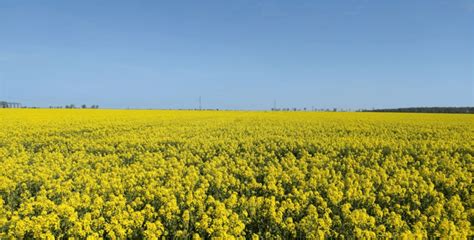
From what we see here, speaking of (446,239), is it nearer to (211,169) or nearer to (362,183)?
(362,183)

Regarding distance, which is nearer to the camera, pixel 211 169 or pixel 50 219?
pixel 50 219

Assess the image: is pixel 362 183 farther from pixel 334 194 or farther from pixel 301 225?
pixel 301 225

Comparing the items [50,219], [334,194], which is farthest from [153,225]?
[334,194]

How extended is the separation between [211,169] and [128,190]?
248 centimetres

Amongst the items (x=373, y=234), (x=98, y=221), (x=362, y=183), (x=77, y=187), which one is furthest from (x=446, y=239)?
(x=77, y=187)

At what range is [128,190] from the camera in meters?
7.28

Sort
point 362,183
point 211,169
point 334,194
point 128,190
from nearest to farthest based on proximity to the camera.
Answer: point 334,194 < point 128,190 < point 362,183 < point 211,169

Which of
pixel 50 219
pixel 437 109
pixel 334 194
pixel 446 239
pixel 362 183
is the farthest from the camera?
pixel 437 109

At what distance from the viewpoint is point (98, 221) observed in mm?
5316

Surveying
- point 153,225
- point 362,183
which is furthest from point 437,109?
point 153,225

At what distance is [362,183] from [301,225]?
313cm

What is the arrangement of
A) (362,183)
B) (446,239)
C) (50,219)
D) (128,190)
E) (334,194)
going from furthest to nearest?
(362,183)
(128,190)
(334,194)
(50,219)
(446,239)

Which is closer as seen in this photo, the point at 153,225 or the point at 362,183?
the point at 153,225

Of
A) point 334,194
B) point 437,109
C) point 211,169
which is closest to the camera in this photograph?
point 334,194
